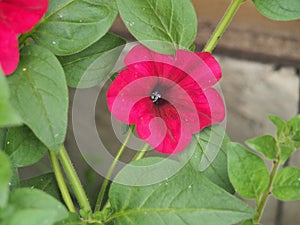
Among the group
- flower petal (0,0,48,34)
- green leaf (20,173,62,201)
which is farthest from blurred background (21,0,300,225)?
flower petal (0,0,48,34)

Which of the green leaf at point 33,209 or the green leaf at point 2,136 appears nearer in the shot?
the green leaf at point 33,209

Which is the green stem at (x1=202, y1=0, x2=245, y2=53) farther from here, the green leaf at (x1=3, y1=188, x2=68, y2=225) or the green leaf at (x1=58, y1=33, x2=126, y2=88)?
the green leaf at (x1=3, y1=188, x2=68, y2=225)

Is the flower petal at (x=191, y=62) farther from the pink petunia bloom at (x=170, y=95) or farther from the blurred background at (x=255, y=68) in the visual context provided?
the blurred background at (x=255, y=68)

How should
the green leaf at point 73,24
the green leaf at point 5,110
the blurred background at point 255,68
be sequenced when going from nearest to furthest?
the green leaf at point 5,110 → the green leaf at point 73,24 → the blurred background at point 255,68

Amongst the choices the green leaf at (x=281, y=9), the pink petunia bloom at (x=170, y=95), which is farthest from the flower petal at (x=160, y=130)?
the green leaf at (x=281, y=9)

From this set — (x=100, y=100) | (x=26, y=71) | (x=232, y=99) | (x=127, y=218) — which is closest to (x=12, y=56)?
(x=26, y=71)

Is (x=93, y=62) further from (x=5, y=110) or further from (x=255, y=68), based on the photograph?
(x=255, y=68)

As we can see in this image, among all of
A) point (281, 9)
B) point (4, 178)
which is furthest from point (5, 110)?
point (281, 9)
